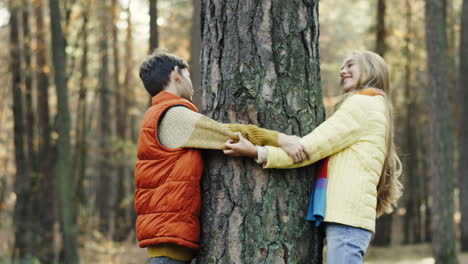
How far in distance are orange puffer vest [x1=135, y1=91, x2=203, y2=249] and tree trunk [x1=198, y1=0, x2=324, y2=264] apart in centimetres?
13

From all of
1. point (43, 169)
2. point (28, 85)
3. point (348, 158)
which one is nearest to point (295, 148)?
point (348, 158)

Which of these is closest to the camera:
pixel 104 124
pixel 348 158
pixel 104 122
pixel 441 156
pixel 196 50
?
pixel 348 158

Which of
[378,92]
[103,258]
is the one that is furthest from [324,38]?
[378,92]

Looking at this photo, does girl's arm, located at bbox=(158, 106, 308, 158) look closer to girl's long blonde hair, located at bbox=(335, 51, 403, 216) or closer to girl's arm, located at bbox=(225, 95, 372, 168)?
girl's arm, located at bbox=(225, 95, 372, 168)

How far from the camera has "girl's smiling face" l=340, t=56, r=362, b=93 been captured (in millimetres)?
3598

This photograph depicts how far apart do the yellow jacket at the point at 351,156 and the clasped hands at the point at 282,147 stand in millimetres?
32

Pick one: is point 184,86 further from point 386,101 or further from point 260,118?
point 386,101

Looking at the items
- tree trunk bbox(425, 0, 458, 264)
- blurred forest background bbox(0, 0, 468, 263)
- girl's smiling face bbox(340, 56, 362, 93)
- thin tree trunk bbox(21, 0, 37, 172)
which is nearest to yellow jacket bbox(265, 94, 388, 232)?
girl's smiling face bbox(340, 56, 362, 93)

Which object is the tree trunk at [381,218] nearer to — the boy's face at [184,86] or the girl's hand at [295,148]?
the boy's face at [184,86]

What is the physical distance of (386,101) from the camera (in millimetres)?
3508

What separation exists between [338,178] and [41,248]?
42.9 ft

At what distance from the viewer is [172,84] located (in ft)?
11.8

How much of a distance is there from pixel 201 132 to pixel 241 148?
0.28 meters

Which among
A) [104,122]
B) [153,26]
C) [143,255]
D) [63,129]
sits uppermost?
[153,26]
